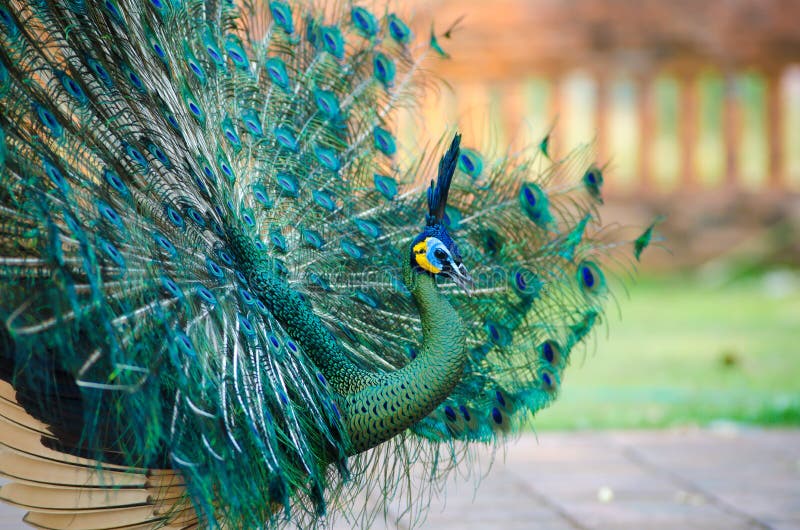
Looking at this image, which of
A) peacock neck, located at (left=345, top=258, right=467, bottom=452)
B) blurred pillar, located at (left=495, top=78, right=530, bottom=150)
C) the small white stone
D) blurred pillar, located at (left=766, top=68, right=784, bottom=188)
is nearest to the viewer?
peacock neck, located at (left=345, top=258, right=467, bottom=452)

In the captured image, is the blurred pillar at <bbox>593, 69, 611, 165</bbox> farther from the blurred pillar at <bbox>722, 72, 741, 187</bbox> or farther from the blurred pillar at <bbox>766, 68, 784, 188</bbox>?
the blurred pillar at <bbox>766, 68, 784, 188</bbox>

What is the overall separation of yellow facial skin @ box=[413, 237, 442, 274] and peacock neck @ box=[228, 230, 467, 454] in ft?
0.13

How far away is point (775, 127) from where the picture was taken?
1336 centimetres

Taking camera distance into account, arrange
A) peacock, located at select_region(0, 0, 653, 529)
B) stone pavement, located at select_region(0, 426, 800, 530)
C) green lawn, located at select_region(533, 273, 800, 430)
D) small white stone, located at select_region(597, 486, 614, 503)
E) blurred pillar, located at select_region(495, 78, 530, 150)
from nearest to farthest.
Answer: peacock, located at select_region(0, 0, 653, 529) → stone pavement, located at select_region(0, 426, 800, 530) → small white stone, located at select_region(597, 486, 614, 503) → green lawn, located at select_region(533, 273, 800, 430) → blurred pillar, located at select_region(495, 78, 530, 150)

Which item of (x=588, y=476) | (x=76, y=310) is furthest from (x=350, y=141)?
(x=588, y=476)

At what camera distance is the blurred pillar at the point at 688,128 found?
13289 millimetres

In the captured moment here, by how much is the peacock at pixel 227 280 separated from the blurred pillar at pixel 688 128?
31.2 feet

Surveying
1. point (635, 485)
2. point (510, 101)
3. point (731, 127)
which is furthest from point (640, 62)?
point (635, 485)

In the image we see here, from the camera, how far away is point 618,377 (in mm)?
8508

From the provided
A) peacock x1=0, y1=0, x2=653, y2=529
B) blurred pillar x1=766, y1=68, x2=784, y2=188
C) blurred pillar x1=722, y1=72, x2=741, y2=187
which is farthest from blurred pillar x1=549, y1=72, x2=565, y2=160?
peacock x1=0, y1=0, x2=653, y2=529

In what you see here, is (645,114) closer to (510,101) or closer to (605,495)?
(510,101)

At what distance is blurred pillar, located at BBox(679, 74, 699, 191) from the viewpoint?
13289mm

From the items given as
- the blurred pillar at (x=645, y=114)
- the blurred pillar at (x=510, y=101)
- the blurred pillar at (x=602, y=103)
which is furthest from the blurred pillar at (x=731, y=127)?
the blurred pillar at (x=510, y=101)

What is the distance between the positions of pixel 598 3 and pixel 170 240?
1104 cm
